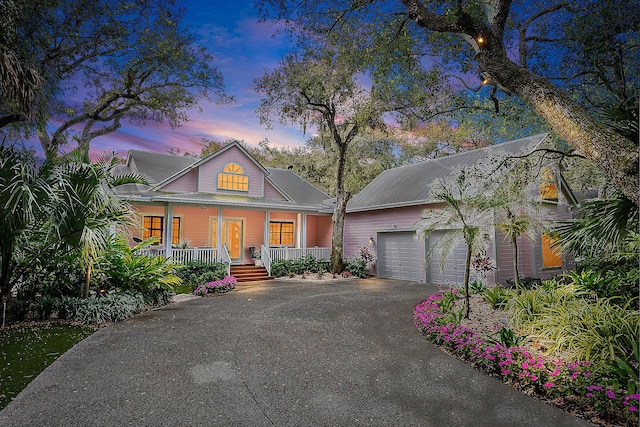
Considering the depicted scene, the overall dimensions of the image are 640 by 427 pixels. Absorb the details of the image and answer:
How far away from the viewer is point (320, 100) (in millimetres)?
14328

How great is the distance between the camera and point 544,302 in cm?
608

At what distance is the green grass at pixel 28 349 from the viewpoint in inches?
151

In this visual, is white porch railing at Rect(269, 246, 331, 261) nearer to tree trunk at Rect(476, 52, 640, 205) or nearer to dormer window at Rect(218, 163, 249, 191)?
dormer window at Rect(218, 163, 249, 191)

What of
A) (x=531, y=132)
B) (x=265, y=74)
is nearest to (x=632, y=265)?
(x=531, y=132)

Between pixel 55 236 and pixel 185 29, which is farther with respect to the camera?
pixel 185 29

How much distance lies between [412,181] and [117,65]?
13812 mm

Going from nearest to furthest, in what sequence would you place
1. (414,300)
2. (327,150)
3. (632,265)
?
(632,265) < (414,300) < (327,150)

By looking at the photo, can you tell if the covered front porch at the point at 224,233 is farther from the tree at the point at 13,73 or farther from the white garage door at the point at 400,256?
the tree at the point at 13,73

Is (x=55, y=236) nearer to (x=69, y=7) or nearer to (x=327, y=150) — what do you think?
(x=69, y=7)

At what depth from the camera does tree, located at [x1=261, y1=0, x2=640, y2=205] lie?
4.21m

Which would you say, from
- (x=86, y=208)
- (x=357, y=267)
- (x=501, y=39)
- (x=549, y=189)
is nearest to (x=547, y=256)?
(x=549, y=189)

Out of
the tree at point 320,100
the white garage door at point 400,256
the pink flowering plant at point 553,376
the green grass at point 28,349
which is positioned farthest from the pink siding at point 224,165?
the pink flowering plant at point 553,376

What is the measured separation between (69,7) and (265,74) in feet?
23.1

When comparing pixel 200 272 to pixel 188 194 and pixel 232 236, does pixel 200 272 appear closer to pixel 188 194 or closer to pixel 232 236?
pixel 188 194
